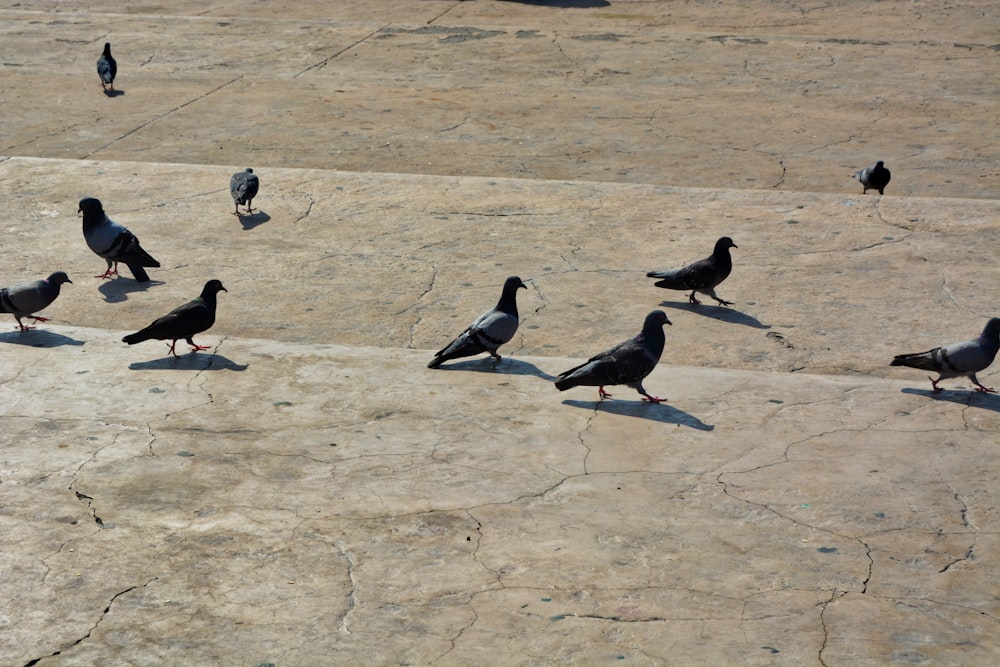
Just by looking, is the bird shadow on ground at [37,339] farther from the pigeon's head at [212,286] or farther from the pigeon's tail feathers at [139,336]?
the pigeon's head at [212,286]

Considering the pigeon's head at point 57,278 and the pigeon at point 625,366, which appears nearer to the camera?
Answer: the pigeon at point 625,366

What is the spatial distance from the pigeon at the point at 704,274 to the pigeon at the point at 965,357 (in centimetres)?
165

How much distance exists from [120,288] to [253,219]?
169 centimetres

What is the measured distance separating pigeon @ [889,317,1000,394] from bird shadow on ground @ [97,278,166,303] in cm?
550

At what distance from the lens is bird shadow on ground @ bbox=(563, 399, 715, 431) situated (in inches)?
253

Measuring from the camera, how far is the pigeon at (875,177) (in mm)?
10758

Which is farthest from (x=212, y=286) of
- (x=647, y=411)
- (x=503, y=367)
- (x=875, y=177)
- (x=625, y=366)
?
(x=875, y=177)

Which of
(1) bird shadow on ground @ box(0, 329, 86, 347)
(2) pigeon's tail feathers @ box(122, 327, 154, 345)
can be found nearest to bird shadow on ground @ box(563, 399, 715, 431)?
(2) pigeon's tail feathers @ box(122, 327, 154, 345)

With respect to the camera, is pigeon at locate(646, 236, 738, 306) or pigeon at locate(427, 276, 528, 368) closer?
pigeon at locate(427, 276, 528, 368)

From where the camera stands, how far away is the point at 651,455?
19.7ft

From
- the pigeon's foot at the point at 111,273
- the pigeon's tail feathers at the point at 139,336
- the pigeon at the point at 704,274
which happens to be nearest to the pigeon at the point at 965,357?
the pigeon at the point at 704,274

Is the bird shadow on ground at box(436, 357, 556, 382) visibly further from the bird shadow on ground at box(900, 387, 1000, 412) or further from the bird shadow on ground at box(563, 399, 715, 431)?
the bird shadow on ground at box(900, 387, 1000, 412)

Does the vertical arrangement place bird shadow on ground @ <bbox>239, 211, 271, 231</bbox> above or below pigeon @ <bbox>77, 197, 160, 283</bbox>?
below

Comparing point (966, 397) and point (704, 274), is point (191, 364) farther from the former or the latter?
point (966, 397)
